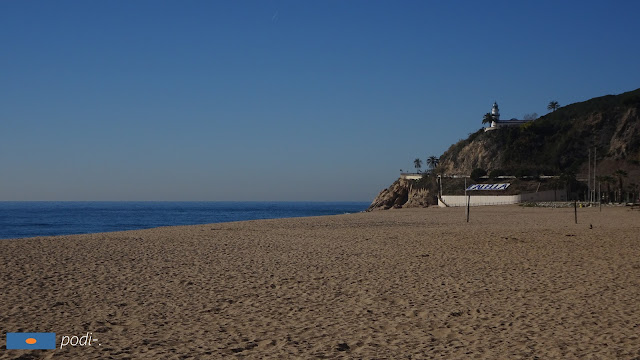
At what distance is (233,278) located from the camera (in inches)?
465

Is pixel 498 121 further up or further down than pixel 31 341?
further up

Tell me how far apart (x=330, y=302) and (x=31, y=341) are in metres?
4.51

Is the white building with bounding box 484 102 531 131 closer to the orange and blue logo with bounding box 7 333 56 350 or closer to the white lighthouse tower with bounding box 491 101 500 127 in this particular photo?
the white lighthouse tower with bounding box 491 101 500 127

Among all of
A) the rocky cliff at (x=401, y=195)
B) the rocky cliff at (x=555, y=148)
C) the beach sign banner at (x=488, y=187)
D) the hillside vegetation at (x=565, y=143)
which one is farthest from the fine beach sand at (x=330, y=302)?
the hillside vegetation at (x=565, y=143)

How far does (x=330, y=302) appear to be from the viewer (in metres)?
9.36

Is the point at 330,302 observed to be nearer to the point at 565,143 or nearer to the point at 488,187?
the point at 488,187

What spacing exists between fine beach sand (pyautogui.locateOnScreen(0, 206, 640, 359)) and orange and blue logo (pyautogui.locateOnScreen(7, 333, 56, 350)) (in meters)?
0.16

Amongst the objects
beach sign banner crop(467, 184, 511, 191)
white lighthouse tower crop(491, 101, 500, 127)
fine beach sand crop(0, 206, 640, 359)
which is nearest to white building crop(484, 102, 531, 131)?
white lighthouse tower crop(491, 101, 500, 127)

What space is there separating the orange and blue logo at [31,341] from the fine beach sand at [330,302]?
0.52ft

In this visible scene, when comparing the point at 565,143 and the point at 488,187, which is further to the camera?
the point at 565,143

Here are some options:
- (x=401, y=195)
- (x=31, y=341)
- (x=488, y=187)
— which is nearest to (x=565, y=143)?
(x=488, y=187)

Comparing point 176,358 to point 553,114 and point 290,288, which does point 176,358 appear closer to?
point 290,288

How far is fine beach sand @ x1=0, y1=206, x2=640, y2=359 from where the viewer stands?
6812 mm

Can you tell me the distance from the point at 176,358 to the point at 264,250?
10.8 meters
